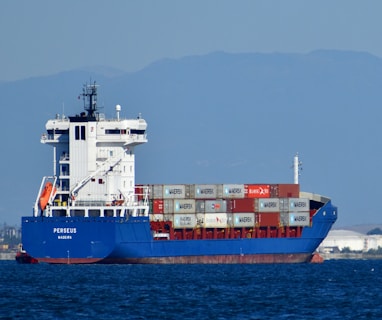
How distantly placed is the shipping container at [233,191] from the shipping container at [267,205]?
1.27 meters

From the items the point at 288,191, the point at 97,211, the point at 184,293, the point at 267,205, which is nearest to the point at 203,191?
the point at 267,205

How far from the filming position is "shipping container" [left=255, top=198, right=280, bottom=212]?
105938 mm

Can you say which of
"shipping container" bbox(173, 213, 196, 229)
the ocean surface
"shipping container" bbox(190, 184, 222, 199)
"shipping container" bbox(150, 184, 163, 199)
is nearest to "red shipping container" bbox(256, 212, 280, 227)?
"shipping container" bbox(190, 184, 222, 199)

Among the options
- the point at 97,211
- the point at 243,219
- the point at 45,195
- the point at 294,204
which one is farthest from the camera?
the point at 294,204

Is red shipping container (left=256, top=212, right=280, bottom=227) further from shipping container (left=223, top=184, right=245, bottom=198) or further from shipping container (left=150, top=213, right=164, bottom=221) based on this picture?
shipping container (left=150, top=213, right=164, bottom=221)

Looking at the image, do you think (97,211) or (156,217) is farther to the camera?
(156,217)

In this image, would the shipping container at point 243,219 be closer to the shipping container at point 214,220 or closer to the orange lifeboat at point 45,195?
the shipping container at point 214,220

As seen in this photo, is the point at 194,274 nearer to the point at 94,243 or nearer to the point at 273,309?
the point at 94,243

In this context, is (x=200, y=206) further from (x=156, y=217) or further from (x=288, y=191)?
(x=288, y=191)

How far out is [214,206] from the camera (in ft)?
343

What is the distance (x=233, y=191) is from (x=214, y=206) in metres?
1.76

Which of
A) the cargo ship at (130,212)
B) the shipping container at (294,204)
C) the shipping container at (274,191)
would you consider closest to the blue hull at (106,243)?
the cargo ship at (130,212)

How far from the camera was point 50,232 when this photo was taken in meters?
99.0

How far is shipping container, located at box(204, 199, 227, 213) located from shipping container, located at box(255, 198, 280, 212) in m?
2.47
